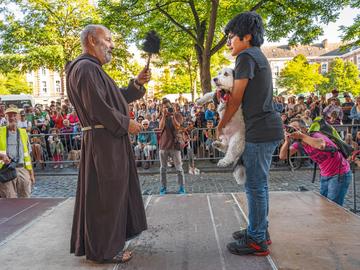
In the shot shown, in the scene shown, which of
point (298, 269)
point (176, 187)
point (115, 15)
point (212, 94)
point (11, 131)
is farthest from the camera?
point (115, 15)

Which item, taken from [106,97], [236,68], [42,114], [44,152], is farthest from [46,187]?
[236,68]

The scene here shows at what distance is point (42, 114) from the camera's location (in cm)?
1453

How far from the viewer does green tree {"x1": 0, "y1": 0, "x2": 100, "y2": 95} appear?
2141cm

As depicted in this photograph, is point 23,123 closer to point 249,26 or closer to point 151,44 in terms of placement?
point 151,44

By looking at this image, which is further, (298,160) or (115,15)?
(115,15)

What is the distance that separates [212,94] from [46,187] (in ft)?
23.7

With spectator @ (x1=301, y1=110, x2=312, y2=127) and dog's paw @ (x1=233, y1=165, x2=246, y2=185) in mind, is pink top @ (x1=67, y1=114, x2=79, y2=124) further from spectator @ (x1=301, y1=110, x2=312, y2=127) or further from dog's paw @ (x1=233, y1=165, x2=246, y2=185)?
dog's paw @ (x1=233, y1=165, x2=246, y2=185)

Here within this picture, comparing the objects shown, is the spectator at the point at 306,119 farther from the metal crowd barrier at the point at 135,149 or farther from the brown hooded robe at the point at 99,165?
the brown hooded robe at the point at 99,165

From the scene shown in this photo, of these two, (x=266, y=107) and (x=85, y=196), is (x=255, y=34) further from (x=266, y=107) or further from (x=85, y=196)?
(x=85, y=196)

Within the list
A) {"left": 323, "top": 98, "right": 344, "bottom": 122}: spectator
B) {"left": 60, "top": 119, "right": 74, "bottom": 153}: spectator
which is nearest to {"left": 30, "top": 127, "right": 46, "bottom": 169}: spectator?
{"left": 60, "top": 119, "right": 74, "bottom": 153}: spectator

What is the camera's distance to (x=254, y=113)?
9.92ft

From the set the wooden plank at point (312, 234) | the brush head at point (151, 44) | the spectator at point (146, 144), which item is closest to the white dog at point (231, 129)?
the brush head at point (151, 44)

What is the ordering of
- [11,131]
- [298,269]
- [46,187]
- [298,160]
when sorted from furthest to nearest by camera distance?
[298,160] < [46,187] < [11,131] < [298,269]

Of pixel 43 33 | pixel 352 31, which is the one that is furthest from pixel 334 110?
pixel 43 33
